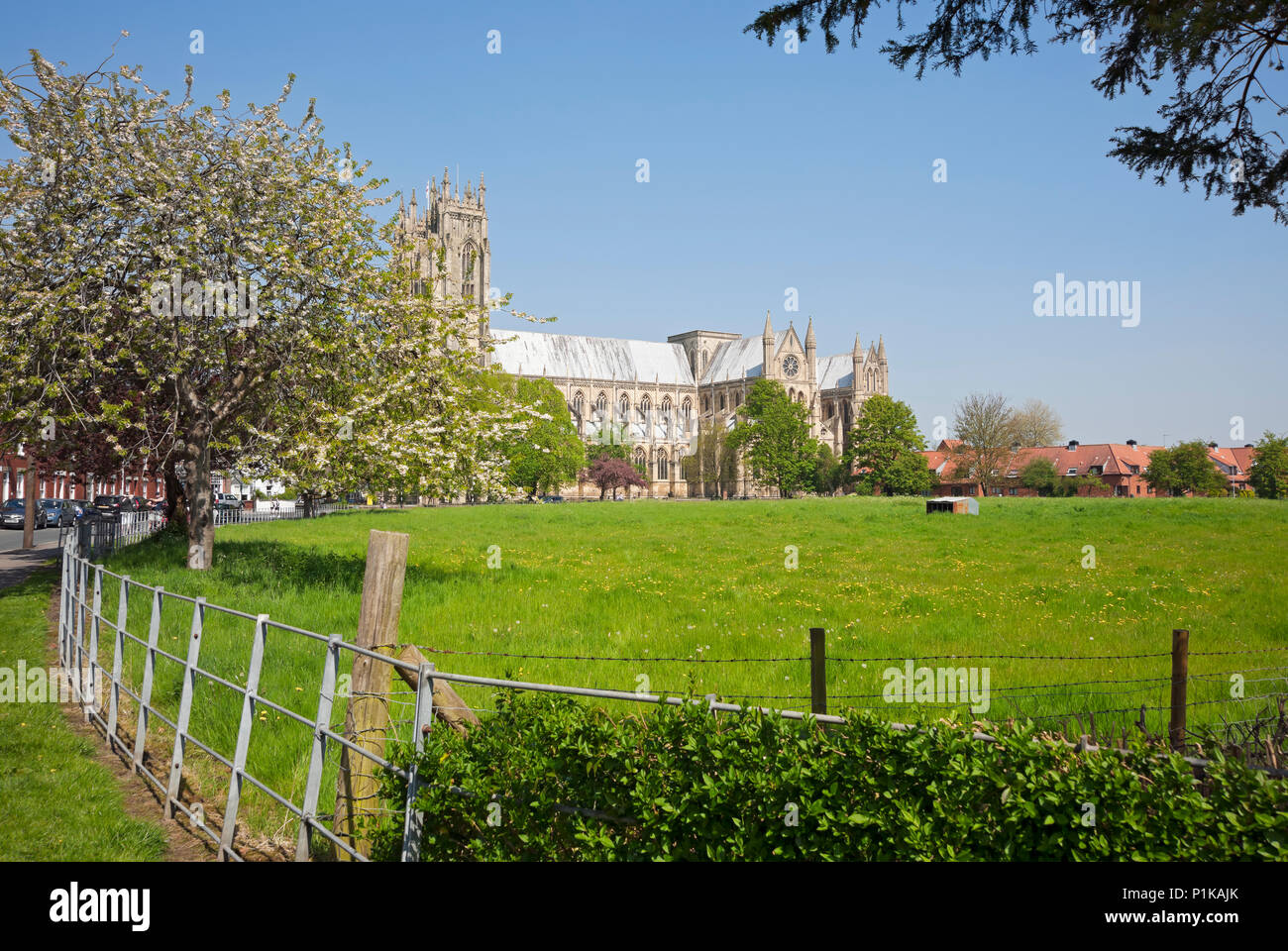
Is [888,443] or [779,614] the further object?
[888,443]

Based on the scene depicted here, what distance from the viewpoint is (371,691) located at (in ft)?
17.9

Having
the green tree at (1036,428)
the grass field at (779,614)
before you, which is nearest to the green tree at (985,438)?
the green tree at (1036,428)

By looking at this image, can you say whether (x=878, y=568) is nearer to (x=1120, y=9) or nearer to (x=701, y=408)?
(x=1120, y=9)

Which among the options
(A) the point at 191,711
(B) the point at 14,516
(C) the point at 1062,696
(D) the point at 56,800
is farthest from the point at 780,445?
(D) the point at 56,800

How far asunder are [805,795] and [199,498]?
1579cm

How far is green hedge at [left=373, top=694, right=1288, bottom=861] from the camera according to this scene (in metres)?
3.46

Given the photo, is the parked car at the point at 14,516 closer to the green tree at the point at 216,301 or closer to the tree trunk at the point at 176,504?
the tree trunk at the point at 176,504

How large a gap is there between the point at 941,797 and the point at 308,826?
11.6 feet

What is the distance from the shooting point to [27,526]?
29.6 meters

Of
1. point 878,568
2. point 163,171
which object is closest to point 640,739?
point 163,171

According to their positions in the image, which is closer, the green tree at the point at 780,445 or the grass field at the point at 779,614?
the grass field at the point at 779,614

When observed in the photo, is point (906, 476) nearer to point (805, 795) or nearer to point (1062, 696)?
point (1062, 696)

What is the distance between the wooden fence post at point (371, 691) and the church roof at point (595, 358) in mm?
113342

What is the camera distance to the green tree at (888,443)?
9600 cm
